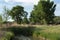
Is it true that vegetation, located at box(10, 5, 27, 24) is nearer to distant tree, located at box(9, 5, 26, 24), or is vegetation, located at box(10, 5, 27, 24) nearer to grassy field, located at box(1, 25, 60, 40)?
distant tree, located at box(9, 5, 26, 24)

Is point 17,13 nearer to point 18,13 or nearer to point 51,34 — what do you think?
point 18,13

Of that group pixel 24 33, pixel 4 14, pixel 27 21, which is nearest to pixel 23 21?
pixel 27 21

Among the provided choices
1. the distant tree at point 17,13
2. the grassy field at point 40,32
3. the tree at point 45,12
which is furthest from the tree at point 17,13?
the grassy field at point 40,32

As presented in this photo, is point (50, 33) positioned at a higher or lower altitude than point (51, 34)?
lower

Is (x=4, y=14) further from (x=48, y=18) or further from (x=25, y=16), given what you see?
(x=25, y=16)

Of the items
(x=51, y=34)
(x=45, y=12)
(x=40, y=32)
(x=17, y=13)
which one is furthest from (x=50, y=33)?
(x=17, y=13)

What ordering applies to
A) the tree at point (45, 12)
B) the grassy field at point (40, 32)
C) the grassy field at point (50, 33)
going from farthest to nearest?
1. the tree at point (45, 12)
2. the grassy field at point (40, 32)
3. the grassy field at point (50, 33)

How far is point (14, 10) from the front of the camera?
371 ft

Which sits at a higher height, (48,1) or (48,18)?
(48,1)

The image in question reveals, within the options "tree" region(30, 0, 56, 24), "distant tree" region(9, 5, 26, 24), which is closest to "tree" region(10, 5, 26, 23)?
"distant tree" region(9, 5, 26, 24)

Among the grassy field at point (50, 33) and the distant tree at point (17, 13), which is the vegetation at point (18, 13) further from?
the grassy field at point (50, 33)

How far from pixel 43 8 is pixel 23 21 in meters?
22.0

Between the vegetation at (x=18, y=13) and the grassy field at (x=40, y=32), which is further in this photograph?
the vegetation at (x=18, y=13)

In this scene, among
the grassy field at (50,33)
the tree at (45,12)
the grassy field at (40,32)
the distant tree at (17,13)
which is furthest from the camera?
the distant tree at (17,13)
